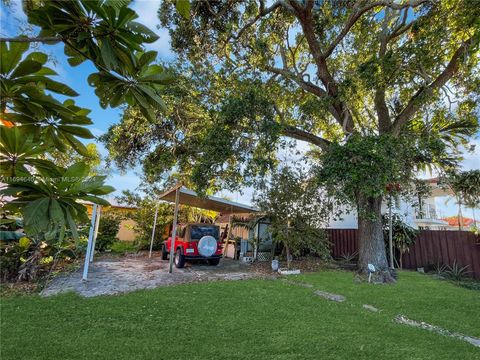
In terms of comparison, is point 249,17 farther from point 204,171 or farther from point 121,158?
point 121,158

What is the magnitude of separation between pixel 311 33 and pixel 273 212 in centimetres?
626

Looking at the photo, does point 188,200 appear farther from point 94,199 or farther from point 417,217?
point 417,217

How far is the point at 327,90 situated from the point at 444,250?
7.77 m

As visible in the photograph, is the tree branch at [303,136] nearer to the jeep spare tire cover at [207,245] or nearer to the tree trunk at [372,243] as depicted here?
the tree trunk at [372,243]

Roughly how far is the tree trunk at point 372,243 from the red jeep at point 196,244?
504cm

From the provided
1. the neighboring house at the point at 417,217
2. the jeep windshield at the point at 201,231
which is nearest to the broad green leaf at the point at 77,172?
the jeep windshield at the point at 201,231

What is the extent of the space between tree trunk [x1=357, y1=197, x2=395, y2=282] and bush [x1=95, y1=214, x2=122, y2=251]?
10.7 m

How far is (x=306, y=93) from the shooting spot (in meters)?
11.2

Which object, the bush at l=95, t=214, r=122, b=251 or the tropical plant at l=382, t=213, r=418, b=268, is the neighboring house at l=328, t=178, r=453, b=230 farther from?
the bush at l=95, t=214, r=122, b=251

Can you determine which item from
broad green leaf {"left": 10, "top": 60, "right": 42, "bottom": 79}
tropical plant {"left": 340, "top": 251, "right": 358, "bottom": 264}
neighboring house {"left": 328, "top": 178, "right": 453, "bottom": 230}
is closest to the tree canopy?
tropical plant {"left": 340, "top": 251, "right": 358, "bottom": 264}

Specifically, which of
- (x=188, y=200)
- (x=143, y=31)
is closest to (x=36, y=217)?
(x=143, y=31)

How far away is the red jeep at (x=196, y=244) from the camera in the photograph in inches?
389

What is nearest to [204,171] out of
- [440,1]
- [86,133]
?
[86,133]

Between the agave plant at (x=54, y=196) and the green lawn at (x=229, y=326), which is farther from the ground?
the agave plant at (x=54, y=196)
